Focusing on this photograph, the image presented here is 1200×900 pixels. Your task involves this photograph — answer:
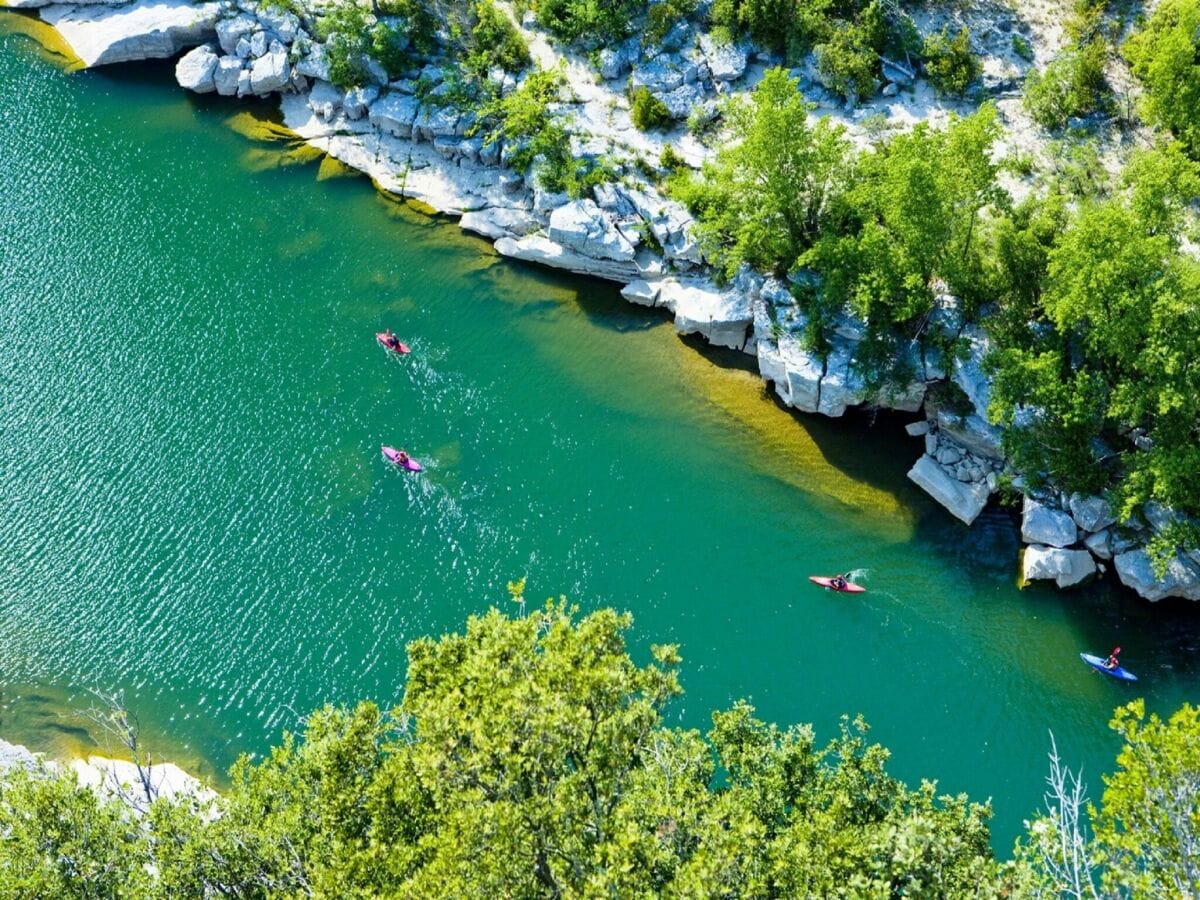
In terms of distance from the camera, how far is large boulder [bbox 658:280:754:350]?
1631 inches

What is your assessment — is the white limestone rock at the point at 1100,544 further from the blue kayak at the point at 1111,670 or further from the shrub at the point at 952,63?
the shrub at the point at 952,63

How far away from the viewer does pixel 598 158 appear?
A: 1772 inches

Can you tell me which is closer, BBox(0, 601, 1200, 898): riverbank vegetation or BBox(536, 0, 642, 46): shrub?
BBox(0, 601, 1200, 898): riverbank vegetation

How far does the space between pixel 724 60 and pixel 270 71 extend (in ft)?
77.6

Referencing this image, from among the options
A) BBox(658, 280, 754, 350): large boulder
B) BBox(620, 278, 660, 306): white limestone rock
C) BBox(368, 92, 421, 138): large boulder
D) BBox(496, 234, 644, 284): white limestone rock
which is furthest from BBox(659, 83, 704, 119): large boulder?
BBox(368, 92, 421, 138): large boulder

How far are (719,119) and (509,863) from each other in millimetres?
35172

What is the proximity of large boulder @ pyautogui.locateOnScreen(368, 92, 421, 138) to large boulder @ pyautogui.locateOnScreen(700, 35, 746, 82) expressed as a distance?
14391 millimetres

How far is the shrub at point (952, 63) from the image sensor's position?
144 feet

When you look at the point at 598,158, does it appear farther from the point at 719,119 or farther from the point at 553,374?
the point at 553,374

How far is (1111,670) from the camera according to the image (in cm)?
3372

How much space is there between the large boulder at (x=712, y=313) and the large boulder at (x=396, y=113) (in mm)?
16674

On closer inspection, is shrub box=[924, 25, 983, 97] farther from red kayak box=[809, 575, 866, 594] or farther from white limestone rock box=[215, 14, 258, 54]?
white limestone rock box=[215, 14, 258, 54]

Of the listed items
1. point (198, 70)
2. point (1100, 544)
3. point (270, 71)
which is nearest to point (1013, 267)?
point (1100, 544)

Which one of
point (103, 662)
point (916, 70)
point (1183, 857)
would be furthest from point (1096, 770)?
point (103, 662)
